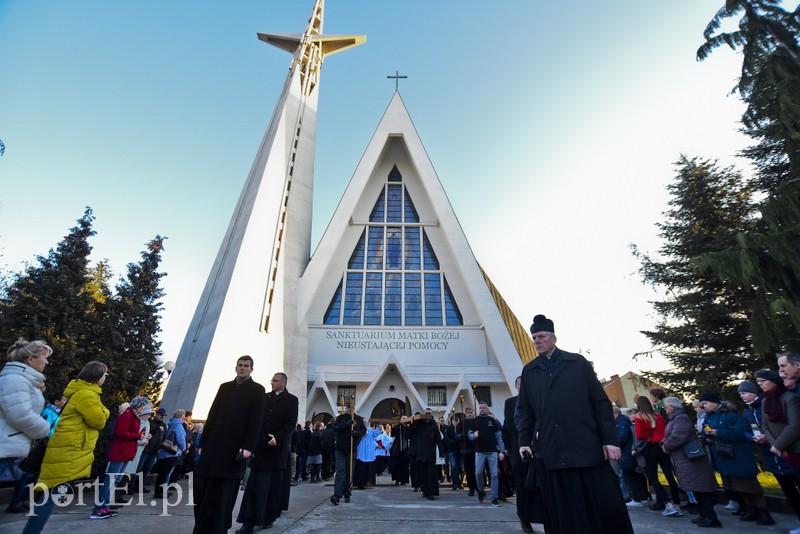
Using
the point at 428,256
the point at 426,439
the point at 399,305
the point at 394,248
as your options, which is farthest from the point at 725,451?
the point at 394,248

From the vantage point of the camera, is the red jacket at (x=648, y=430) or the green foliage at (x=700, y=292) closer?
the red jacket at (x=648, y=430)

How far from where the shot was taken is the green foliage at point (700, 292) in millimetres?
12164

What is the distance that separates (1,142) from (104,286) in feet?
74.3

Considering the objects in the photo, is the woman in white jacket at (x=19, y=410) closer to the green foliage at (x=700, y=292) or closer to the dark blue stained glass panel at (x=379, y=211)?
the green foliage at (x=700, y=292)

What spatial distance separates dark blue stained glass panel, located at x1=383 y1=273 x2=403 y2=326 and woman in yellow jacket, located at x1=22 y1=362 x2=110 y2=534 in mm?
15022

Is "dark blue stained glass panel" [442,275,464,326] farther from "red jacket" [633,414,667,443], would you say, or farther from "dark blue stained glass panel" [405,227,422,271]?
"red jacket" [633,414,667,443]

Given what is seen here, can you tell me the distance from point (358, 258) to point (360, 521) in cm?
1560

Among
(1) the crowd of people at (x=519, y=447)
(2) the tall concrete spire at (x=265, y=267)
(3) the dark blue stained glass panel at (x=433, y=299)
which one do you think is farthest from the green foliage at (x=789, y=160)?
(3) the dark blue stained glass panel at (x=433, y=299)

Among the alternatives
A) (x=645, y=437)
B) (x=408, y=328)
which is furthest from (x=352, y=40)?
(x=645, y=437)

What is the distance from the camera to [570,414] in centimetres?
288

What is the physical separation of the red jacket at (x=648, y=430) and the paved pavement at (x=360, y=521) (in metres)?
0.90

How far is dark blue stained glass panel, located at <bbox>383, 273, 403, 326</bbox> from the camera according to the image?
719 inches

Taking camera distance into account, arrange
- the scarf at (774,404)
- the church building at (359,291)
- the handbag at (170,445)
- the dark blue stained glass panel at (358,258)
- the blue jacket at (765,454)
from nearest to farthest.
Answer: the scarf at (774,404), the blue jacket at (765,454), the handbag at (170,445), the church building at (359,291), the dark blue stained glass panel at (358,258)

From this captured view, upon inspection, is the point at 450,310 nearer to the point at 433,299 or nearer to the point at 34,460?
the point at 433,299
